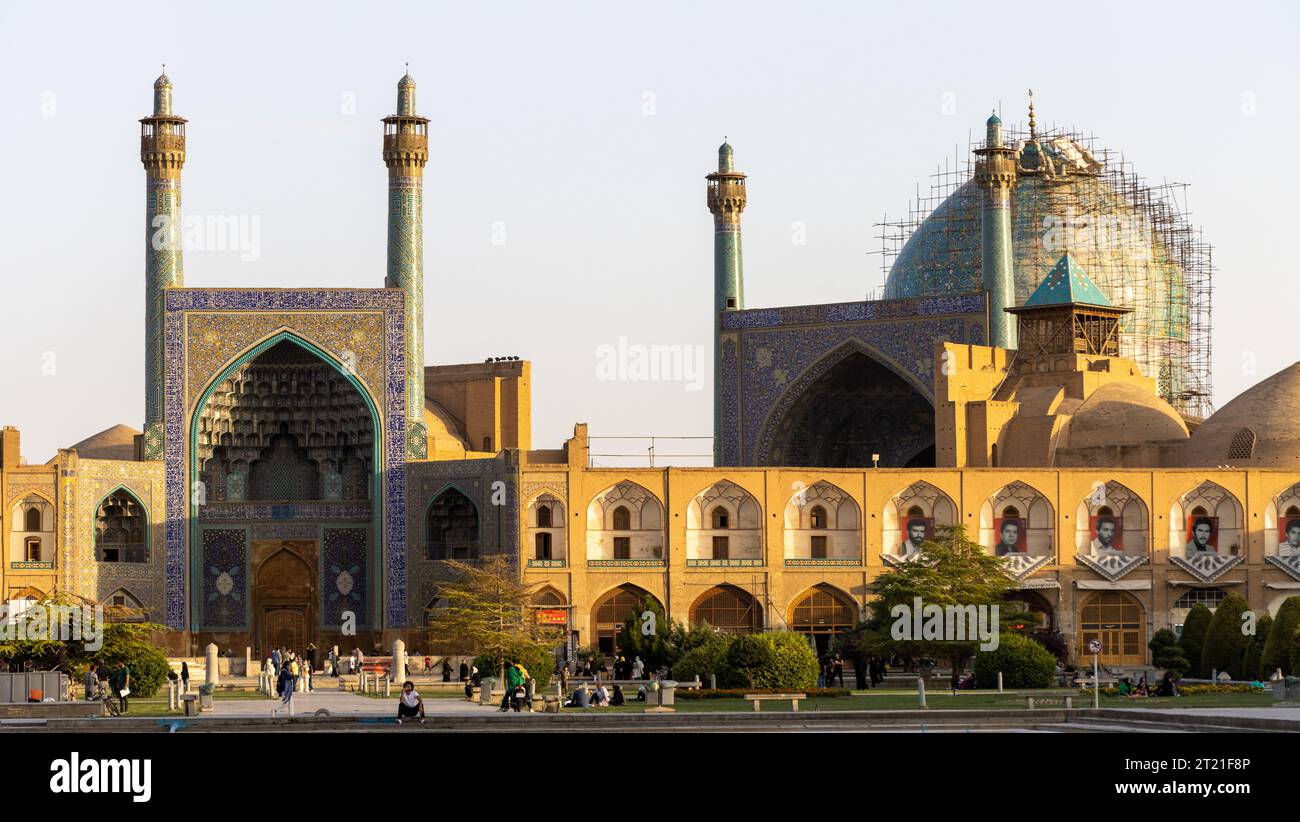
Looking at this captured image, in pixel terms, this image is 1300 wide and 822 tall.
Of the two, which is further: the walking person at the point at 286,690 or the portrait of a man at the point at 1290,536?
the portrait of a man at the point at 1290,536

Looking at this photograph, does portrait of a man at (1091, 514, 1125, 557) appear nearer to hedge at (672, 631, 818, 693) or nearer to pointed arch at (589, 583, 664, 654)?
pointed arch at (589, 583, 664, 654)

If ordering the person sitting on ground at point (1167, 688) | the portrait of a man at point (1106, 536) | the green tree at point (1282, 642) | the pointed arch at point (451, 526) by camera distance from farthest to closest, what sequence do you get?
1. the pointed arch at point (451, 526)
2. the portrait of a man at point (1106, 536)
3. the green tree at point (1282, 642)
4. the person sitting on ground at point (1167, 688)

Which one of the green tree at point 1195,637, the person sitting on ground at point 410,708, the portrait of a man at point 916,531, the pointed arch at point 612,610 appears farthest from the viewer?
the portrait of a man at point 916,531

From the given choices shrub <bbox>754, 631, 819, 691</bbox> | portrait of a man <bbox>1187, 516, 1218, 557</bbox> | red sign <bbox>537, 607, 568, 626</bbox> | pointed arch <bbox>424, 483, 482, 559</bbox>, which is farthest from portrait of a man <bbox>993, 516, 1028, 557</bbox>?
shrub <bbox>754, 631, 819, 691</bbox>

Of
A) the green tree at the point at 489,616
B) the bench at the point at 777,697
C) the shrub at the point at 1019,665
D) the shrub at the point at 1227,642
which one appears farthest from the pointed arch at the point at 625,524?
the bench at the point at 777,697

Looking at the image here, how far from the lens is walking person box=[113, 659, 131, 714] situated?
33128 millimetres

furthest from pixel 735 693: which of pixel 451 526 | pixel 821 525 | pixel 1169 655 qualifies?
pixel 451 526

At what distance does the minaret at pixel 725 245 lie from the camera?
188 ft

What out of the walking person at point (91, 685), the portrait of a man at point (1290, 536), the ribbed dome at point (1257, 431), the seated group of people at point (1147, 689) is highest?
the ribbed dome at point (1257, 431)

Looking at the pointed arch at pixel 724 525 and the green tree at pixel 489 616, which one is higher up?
the pointed arch at pixel 724 525

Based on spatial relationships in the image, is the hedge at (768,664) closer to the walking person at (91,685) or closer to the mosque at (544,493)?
the walking person at (91,685)

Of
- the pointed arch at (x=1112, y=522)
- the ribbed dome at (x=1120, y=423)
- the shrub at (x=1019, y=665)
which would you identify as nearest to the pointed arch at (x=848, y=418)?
the ribbed dome at (x=1120, y=423)

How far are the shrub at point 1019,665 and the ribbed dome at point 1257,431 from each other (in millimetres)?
16435
